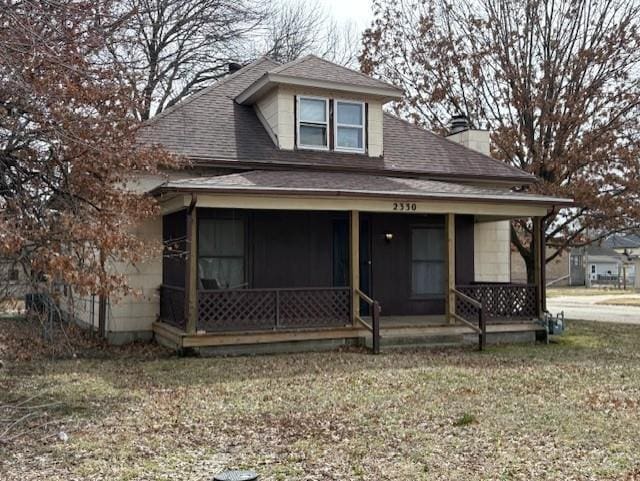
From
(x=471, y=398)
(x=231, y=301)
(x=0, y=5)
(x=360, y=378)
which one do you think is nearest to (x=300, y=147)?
(x=231, y=301)

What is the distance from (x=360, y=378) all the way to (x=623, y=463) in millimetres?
4491

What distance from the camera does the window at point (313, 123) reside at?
52.1ft

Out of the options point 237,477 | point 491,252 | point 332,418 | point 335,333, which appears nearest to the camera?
point 237,477

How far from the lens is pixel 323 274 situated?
1530cm

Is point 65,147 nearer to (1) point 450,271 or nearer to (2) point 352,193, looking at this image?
(2) point 352,193

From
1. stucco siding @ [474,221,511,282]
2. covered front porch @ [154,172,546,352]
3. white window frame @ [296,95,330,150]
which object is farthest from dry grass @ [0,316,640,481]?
white window frame @ [296,95,330,150]

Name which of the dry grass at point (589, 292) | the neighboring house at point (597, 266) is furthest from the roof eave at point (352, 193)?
the neighboring house at point (597, 266)

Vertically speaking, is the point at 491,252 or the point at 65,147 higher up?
the point at 65,147

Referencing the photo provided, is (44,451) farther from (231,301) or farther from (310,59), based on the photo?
(310,59)

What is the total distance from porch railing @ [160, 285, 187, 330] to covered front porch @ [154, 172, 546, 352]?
24mm

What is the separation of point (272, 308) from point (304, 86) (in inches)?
213

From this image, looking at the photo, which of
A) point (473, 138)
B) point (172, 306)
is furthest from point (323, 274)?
point (473, 138)

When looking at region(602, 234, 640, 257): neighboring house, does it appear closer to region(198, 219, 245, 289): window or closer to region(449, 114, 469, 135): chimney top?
region(449, 114, 469, 135): chimney top

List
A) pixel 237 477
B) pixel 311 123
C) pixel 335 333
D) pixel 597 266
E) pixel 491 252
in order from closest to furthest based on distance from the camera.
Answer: pixel 237 477 < pixel 335 333 < pixel 311 123 < pixel 491 252 < pixel 597 266
